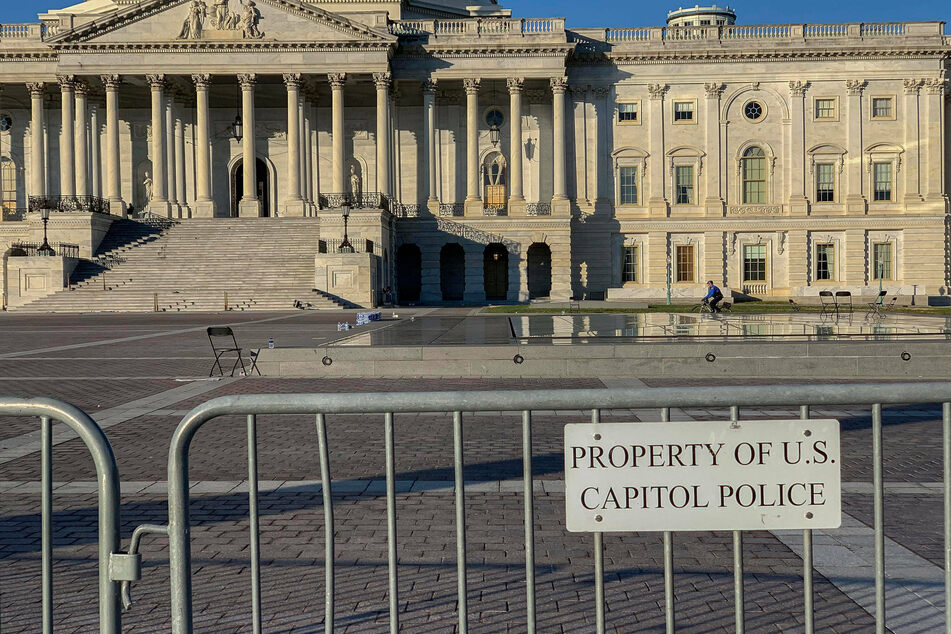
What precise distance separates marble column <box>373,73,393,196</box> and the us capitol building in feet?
0.45

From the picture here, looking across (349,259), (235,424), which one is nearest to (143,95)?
(349,259)

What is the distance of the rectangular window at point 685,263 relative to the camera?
59.3 meters

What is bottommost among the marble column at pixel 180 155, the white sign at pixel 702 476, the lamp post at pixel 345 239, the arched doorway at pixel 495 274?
the white sign at pixel 702 476

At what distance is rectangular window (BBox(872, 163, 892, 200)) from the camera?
5878cm

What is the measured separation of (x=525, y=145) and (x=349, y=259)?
21090 millimetres

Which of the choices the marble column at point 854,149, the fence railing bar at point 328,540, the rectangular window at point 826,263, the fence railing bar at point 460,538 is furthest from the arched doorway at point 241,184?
the fence railing bar at point 460,538

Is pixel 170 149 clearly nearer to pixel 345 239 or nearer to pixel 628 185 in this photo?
pixel 345 239

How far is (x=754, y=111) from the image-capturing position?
193ft

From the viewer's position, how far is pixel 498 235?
184 ft

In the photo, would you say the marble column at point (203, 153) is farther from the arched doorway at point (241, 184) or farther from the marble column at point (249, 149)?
the arched doorway at point (241, 184)

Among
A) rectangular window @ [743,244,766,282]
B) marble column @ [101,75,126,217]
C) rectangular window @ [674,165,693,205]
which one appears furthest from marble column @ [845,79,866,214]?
marble column @ [101,75,126,217]

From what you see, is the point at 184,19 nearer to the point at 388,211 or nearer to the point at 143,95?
the point at 143,95

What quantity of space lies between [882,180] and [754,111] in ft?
32.3

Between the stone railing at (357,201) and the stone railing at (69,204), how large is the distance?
13095 mm
